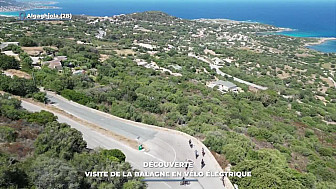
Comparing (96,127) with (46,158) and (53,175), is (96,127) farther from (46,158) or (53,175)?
(53,175)

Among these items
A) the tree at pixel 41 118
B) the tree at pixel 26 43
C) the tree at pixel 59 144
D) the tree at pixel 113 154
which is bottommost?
the tree at pixel 113 154

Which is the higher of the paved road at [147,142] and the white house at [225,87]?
the paved road at [147,142]

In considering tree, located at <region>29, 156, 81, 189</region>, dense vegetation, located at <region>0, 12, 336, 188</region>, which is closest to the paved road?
dense vegetation, located at <region>0, 12, 336, 188</region>

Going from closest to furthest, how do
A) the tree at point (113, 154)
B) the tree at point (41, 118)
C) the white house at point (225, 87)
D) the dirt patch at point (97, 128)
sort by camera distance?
the tree at point (113, 154), the tree at point (41, 118), the dirt patch at point (97, 128), the white house at point (225, 87)

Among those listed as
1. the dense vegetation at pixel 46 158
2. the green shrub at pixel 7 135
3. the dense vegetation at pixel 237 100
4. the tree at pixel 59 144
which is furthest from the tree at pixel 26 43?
the tree at pixel 59 144

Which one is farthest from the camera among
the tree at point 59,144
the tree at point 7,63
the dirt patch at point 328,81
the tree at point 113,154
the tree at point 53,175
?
the dirt patch at point 328,81

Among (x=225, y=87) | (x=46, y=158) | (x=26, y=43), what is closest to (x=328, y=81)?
(x=225, y=87)

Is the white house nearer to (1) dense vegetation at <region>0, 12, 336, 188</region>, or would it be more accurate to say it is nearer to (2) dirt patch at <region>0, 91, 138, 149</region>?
(1) dense vegetation at <region>0, 12, 336, 188</region>

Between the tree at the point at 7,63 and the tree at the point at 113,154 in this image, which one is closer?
the tree at the point at 113,154

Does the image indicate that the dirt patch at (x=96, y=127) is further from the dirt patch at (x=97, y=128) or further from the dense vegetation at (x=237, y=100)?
the dense vegetation at (x=237, y=100)
